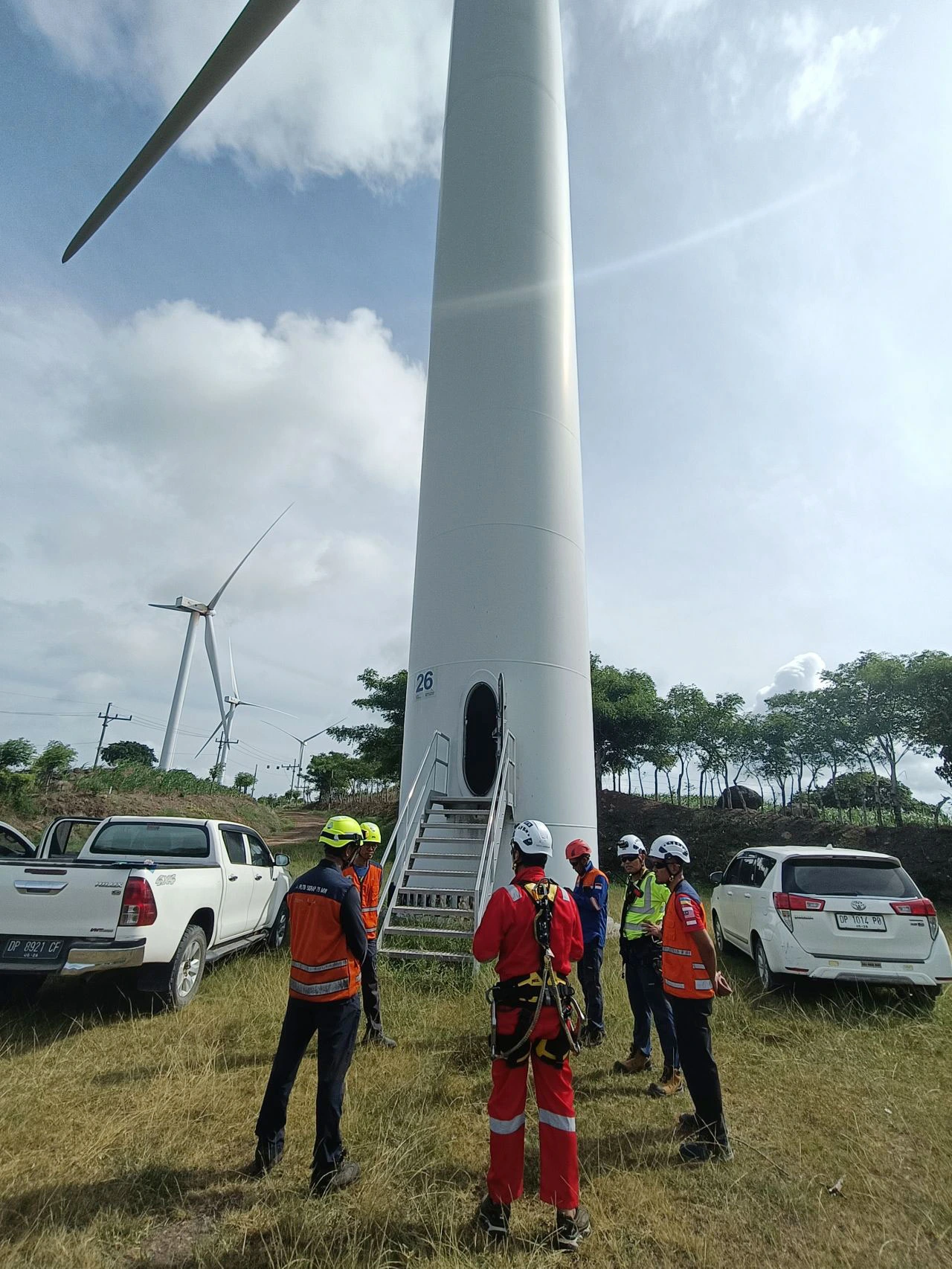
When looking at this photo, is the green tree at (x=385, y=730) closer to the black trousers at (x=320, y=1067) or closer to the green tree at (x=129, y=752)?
the black trousers at (x=320, y=1067)

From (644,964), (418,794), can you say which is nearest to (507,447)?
(418,794)

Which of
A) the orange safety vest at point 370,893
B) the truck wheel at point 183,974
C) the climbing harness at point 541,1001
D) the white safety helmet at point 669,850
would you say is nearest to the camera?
the climbing harness at point 541,1001

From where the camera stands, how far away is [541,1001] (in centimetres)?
363

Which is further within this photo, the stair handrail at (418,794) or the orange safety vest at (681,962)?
the stair handrail at (418,794)

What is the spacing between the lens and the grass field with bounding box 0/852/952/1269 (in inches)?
133

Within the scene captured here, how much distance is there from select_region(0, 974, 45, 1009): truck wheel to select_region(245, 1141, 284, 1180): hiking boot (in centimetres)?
410

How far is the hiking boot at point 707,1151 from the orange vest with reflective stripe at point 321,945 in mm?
2179

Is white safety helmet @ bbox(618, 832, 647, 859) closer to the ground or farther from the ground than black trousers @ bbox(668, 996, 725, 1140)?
farther from the ground

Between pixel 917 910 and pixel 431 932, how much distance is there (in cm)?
492

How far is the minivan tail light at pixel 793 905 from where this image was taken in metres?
7.21

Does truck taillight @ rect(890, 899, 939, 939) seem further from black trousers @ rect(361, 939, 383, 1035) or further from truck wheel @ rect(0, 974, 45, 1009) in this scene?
truck wheel @ rect(0, 974, 45, 1009)

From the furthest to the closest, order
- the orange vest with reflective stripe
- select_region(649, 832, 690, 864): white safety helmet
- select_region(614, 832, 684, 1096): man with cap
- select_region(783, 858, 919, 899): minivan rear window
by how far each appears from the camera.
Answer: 1. select_region(783, 858, 919, 899): minivan rear window
2. select_region(614, 832, 684, 1096): man with cap
3. select_region(649, 832, 690, 864): white safety helmet
4. the orange vest with reflective stripe

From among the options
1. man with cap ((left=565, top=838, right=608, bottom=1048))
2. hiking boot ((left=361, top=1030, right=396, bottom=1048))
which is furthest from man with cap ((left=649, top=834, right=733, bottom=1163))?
hiking boot ((left=361, top=1030, right=396, bottom=1048))

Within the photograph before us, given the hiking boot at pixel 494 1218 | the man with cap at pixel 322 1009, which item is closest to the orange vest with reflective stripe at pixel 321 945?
the man with cap at pixel 322 1009
